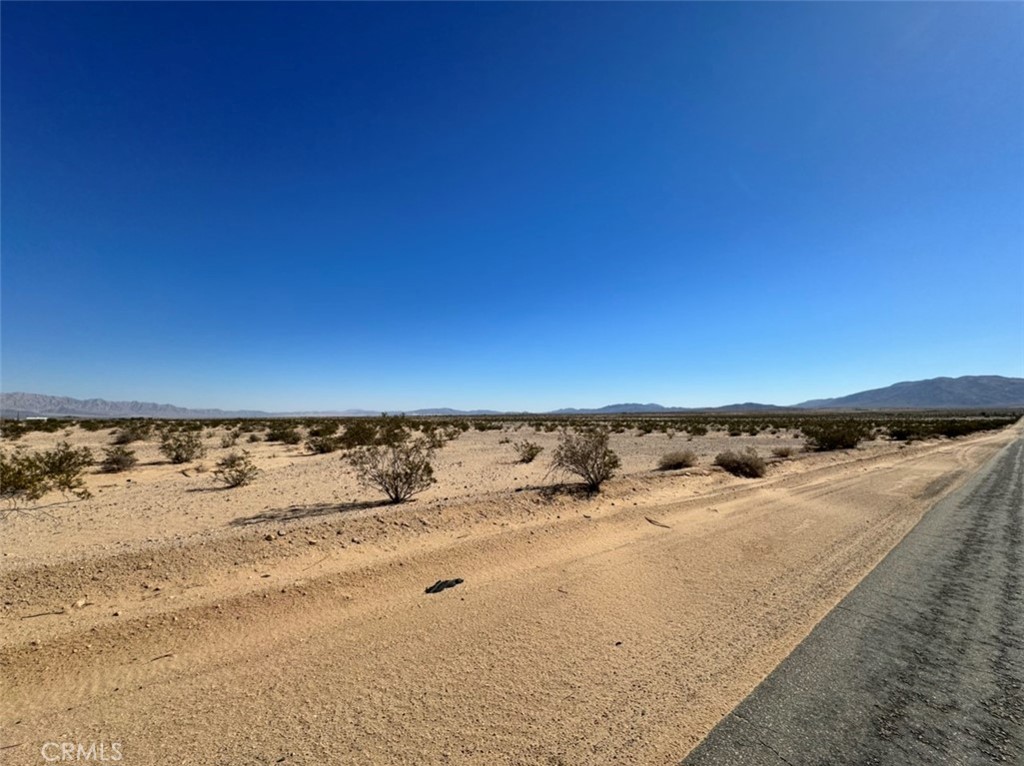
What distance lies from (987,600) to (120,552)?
11014 millimetres

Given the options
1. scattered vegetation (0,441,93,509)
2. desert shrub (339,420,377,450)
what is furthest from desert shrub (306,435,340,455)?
scattered vegetation (0,441,93,509)

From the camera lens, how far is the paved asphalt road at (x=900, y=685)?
9.91 feet

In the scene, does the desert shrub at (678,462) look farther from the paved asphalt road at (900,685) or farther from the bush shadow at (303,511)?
the bush shadow at (303,511)

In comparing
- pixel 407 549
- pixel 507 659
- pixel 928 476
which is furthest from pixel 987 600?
pixel 928 476

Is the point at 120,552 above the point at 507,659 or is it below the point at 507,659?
above

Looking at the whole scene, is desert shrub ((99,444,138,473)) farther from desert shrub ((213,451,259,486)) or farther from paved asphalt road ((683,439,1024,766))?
paved asphalt road ((683,439,1024,766))

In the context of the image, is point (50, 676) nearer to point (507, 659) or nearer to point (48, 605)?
point (48, 605)

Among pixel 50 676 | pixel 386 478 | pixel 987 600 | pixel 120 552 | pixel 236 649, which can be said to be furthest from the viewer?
pixel 386 478

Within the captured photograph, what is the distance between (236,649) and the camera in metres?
4.34

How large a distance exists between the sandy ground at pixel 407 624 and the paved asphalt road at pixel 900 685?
→ 0.80 feet

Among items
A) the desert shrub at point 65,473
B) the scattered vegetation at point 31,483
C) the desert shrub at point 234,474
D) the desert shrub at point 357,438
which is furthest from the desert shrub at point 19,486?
the desert shrub at point 357,438

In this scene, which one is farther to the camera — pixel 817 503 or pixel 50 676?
pixel 817 503

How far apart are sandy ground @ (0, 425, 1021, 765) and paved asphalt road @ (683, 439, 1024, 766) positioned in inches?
9.6

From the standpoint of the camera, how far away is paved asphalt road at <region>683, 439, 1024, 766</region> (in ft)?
9.91
